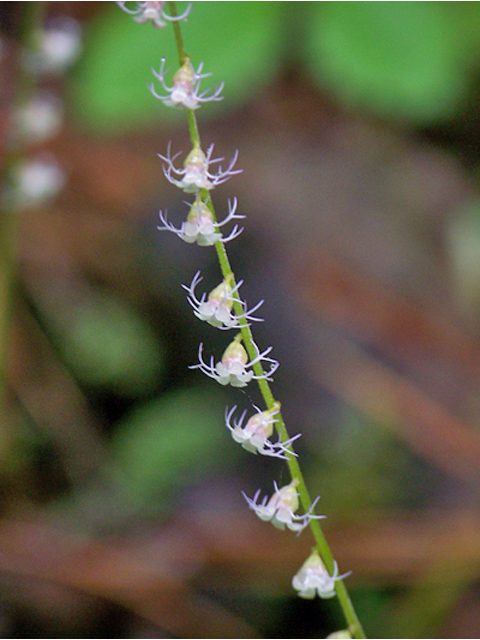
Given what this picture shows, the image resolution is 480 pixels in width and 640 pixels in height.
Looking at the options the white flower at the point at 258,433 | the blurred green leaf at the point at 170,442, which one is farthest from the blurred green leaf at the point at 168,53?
the white flower at the point at 258,433

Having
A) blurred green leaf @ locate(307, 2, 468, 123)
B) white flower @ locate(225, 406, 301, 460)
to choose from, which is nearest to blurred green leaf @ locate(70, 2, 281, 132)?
blurred green leaf @ locate(307, 2, 468, 123)

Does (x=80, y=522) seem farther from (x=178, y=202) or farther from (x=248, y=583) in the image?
(x=178, y=202)

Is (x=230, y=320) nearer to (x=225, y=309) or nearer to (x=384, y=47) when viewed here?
(x=225, y=309)

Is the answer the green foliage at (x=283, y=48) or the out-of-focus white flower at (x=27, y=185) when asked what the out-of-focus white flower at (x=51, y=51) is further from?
the green foliage at (x=283, y=48)

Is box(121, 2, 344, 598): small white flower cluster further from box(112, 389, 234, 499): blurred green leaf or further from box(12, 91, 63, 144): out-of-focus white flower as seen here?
box(112, 389, 234, 499): blurred green leaf

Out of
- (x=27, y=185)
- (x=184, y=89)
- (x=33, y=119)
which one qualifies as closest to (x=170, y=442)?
(x=27, y=185)

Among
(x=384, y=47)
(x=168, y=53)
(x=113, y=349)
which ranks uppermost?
(x=384, y=47)
